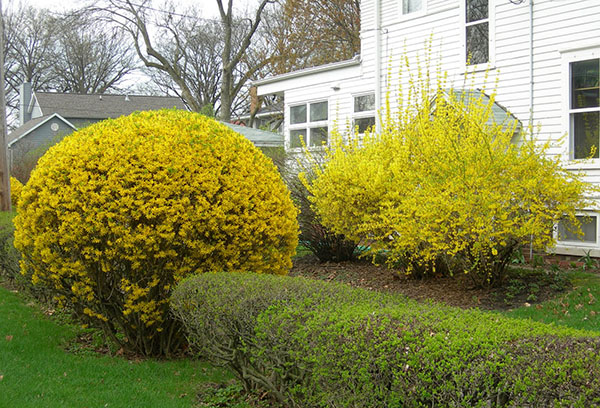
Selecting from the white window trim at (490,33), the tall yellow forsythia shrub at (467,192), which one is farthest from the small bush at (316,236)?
the white window trim at (490,33)

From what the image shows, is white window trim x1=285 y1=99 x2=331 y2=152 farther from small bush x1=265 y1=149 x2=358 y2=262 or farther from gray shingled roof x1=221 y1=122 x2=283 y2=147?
gray shingled roof x1=221 y1=122 x2=283 y2=147

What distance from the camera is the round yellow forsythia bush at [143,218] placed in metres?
5.02

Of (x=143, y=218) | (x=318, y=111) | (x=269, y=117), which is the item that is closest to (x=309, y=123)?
(x=318, y=111)

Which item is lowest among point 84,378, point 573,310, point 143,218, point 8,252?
point 84,378

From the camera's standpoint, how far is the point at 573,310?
671cm

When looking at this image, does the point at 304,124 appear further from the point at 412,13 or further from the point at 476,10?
the point at 476,10

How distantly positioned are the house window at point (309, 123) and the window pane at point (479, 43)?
4072 millimetres

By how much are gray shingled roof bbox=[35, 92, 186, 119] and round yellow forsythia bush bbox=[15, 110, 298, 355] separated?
31.9 meters

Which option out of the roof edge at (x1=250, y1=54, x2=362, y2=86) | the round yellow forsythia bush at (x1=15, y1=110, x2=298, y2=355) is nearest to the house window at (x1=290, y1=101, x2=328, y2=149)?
the roof edge at (x1=250, y1=54, x2=362, y2=86)

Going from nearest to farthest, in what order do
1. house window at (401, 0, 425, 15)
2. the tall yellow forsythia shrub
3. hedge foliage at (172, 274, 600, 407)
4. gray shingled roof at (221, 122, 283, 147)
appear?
hedge foliage at (172, 274, 600, 407) → the tall yellow forsythia shrub → house window at (401, 0, 425, 15) → gray shingled roof at (221, 122, 283, 147)

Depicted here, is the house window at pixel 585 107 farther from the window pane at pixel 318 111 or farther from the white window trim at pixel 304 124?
the window pane at pixel 318 111

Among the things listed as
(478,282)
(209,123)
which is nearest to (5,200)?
(209,123)

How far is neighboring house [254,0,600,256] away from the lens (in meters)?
9.80

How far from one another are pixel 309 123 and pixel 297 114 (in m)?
0.67
